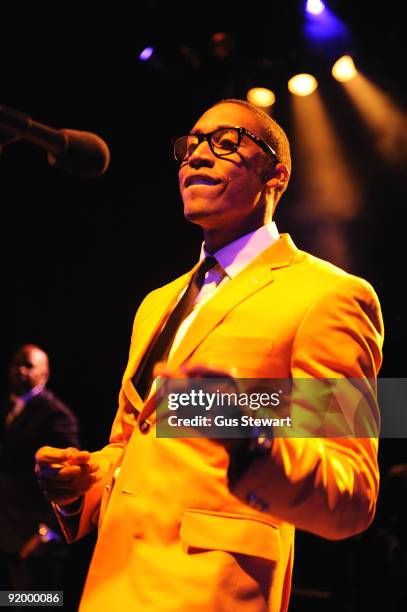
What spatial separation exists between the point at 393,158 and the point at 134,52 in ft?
7.62

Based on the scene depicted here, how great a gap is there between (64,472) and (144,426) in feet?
0.82

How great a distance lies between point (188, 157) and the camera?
7.04ft

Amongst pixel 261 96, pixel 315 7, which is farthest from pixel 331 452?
pixel 261 96

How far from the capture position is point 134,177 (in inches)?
241

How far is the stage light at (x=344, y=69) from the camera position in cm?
488

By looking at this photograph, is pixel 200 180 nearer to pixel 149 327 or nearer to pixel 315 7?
pixel 149 327

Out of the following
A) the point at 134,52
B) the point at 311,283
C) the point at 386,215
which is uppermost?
the point at 134,52

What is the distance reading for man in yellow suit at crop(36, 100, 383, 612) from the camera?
133cm

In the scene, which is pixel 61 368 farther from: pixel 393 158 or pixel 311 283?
pixel 311 283

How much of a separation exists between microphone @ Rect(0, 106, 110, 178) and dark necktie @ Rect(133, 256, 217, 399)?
0.50m

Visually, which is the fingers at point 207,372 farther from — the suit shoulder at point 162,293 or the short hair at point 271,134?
the short hair at point 271,134

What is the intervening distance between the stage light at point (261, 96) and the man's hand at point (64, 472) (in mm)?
4216

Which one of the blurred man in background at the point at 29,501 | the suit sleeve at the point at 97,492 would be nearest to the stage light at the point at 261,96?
the blurred man in background at the point at 29,501

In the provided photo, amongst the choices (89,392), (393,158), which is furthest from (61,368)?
(393,158)
